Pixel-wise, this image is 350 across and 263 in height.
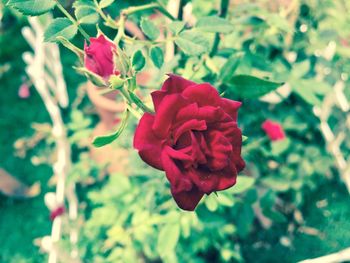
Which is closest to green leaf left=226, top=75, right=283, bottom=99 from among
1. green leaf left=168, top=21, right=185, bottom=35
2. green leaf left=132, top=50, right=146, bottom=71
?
green leaf left=168, top=21, right=185, bottom=35

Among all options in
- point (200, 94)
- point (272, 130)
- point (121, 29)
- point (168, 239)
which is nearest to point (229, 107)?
point (200, 94)

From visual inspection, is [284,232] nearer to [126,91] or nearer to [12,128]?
[126,91]

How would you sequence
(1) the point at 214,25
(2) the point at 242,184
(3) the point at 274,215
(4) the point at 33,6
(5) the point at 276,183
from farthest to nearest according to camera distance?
(5) the point at 276,183
(3) the point at 274,215
(2) the point at 242,184
(1) the point at 214,25
(4) the point at 33,6

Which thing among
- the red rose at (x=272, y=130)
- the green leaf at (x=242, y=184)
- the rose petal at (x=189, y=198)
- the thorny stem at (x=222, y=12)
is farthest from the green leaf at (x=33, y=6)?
the red rose at (x=272, y=130)

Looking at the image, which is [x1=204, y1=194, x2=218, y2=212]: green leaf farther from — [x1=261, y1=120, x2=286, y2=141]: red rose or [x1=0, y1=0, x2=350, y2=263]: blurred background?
[x1=261, y1=120, x2=286, y2=141]: red rose

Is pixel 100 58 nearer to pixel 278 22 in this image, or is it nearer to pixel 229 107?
pixel 229 107

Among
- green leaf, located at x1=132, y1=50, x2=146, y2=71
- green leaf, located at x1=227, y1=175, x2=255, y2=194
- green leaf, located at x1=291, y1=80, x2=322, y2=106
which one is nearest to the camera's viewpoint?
green leaf, located at x1=132, y1=50, x2=146, y2=71

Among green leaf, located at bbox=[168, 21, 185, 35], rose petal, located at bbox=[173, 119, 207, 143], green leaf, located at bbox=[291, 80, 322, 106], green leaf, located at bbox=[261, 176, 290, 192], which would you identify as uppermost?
rose petal, located at bbox=[173, 119, 207, 143]
